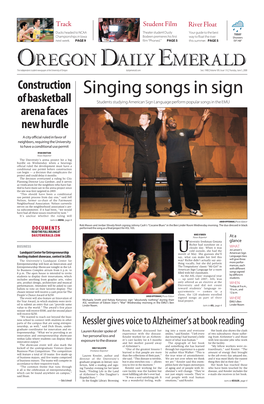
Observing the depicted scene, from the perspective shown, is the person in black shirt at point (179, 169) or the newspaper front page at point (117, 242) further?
the person in black shirt at point (179, 169)

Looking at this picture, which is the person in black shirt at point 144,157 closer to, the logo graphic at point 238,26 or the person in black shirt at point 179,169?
the person in black shirt at point 179,169

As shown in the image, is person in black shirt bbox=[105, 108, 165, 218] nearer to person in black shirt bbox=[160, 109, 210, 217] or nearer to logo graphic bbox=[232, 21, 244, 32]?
person in black shirt bbox=[160, 109, 210, 217]

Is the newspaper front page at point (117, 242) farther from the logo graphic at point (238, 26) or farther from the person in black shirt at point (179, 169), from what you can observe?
the person in black shirt at point (179, 169)

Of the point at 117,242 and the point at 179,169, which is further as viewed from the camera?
the point at 179,169

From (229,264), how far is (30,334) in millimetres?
1766

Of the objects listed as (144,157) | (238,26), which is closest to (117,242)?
(144,157)

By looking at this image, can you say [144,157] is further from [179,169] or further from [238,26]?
[238,26]

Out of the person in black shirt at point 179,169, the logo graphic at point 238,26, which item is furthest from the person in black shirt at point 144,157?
the logo graphic at point 238,26

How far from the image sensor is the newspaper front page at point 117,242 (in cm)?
230

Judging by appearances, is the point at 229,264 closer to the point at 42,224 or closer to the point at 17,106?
the point at 42,224

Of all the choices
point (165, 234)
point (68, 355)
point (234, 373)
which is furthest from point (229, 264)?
point (68, 355)

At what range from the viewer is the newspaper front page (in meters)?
2.30

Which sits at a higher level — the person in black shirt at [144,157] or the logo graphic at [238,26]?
the logo graphic at [238,26]

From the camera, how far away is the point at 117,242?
2.42 m
